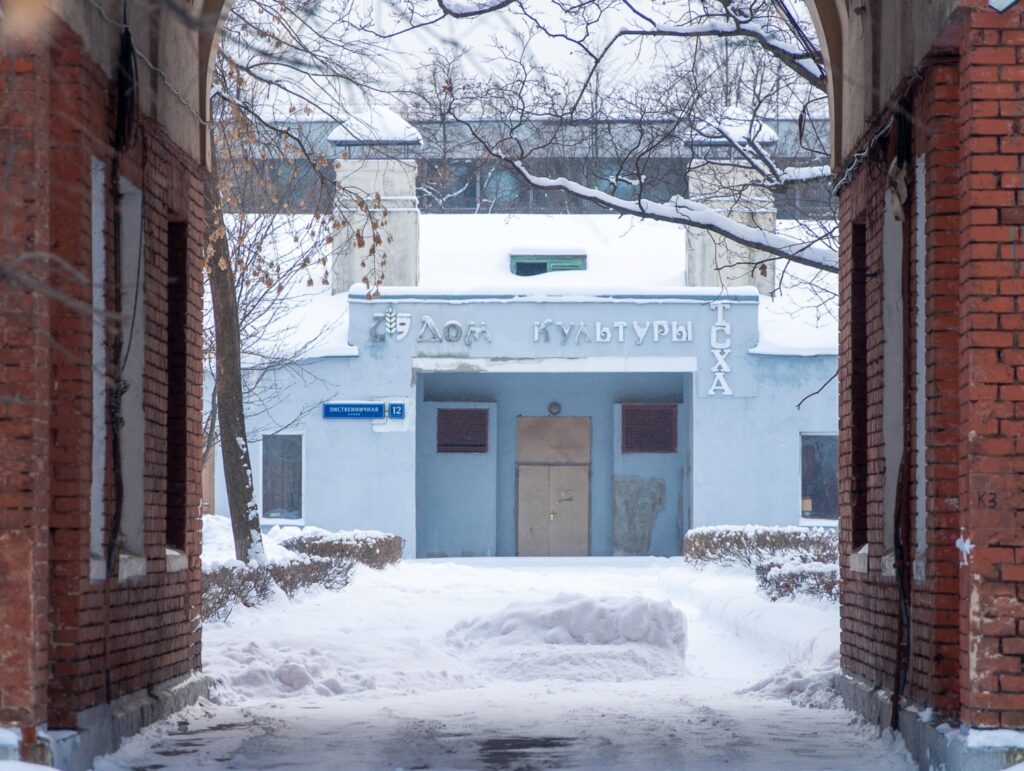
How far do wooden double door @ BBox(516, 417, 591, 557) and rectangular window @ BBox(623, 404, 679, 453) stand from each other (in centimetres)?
94

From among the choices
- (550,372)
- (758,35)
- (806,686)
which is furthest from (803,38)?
(550,372)

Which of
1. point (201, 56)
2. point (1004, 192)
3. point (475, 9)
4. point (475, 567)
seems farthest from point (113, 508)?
point (475, 567)

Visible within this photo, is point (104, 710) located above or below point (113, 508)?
below

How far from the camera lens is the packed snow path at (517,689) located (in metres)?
7.71

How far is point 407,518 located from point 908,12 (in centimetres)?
2267

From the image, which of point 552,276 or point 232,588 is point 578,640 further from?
point 552,276

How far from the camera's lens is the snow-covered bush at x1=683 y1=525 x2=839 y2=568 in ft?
80.3

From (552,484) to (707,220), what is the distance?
16724 millimetres

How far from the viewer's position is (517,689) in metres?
12.0

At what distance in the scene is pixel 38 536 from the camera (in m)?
6.17

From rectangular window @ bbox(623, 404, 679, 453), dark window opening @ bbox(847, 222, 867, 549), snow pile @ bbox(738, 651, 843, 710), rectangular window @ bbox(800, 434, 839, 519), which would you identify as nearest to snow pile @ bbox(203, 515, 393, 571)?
rectangular window @ bbox(623, 404, 679, 453)

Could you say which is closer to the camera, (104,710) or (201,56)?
(104,710)

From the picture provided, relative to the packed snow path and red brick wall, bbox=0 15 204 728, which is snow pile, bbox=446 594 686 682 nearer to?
the packed snow path

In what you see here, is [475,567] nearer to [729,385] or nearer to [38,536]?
Result: [729,385]
